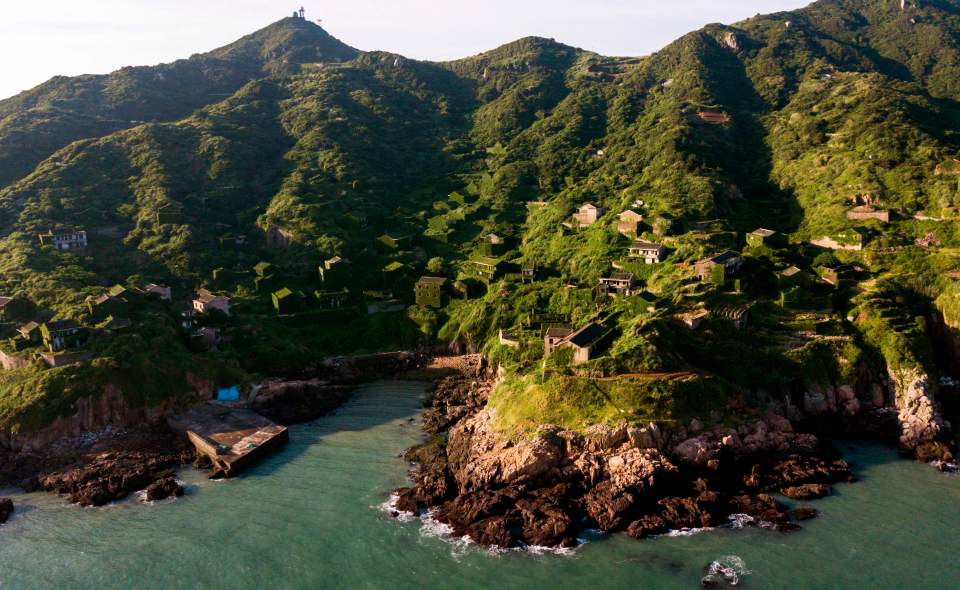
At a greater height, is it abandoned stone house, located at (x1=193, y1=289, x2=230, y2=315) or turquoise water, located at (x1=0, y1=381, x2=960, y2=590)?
abandoned stone house, located at (x1=193, y1=289, x2=230, y2=315)

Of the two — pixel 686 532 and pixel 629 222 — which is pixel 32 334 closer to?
pixel 686 532

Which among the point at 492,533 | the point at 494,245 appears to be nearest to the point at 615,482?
the point at 492,533

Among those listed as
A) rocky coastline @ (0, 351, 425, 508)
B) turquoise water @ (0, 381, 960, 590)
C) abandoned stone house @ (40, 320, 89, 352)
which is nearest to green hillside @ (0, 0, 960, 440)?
abandoned stone house @ (40, 320, 89, 352)

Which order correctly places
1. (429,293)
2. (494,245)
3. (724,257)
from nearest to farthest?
(724,257)
(429,293)
(494,245)

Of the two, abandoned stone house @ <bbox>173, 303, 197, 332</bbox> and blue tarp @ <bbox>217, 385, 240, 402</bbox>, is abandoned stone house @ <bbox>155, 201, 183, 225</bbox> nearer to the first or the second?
abandoned stone house @ <bbox>173, 303, 197, 332</bbox>

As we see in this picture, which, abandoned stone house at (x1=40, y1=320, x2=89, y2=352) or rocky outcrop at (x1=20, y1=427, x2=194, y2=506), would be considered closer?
rocky outcrop at (x1=20, y1=427, x2=194, y2=506)

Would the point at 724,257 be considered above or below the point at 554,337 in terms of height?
above

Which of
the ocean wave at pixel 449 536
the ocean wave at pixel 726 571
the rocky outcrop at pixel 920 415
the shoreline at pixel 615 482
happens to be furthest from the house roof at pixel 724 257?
the ocean wave at pixel 449 536
